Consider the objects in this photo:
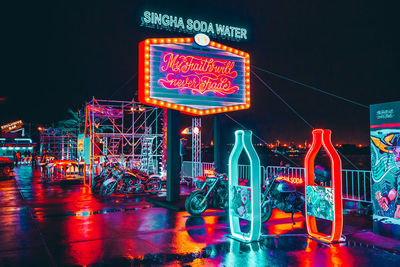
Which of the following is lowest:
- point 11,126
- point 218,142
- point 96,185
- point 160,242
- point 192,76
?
point 160,242

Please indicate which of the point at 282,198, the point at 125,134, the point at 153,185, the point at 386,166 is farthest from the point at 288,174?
the point at 125,134

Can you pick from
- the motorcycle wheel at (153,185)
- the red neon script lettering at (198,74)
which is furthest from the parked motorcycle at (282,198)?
the motorcycle wheel at (153,185)

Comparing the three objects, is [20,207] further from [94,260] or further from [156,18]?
[156,18]

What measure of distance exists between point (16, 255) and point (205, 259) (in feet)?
10.1

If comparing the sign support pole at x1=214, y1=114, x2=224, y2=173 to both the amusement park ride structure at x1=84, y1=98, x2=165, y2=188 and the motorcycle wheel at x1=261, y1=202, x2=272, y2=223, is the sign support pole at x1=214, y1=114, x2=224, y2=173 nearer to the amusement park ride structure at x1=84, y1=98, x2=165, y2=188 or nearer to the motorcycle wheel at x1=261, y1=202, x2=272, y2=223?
the motorcycle wheel at x1=261, y1=202, x2=272, y2=223

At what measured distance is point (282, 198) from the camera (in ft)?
26.4

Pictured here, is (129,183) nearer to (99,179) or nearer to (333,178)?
→ (99,179)

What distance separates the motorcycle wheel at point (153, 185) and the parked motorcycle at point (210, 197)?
536 cm

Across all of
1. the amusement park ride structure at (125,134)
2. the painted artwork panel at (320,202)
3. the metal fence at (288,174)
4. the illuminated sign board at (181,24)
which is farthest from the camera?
the amusement park ride structure at (125,134)

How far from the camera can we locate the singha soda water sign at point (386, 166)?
6.40 meters

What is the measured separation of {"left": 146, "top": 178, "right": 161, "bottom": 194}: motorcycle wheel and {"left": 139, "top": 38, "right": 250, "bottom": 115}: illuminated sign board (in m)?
4.59

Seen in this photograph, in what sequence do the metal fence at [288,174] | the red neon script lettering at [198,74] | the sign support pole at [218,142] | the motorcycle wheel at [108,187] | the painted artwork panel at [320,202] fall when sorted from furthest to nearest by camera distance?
the motorcycle wheel at [108,187], the sign support pole at [218,142], the red neon script lettering at [198,74], the metal fence at [288,174], the painted artwork panel at [320,202]

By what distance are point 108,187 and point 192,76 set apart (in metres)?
5.53

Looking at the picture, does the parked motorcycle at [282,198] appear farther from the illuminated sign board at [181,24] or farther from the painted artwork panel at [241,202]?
the illuminated sign board at [181,24]
